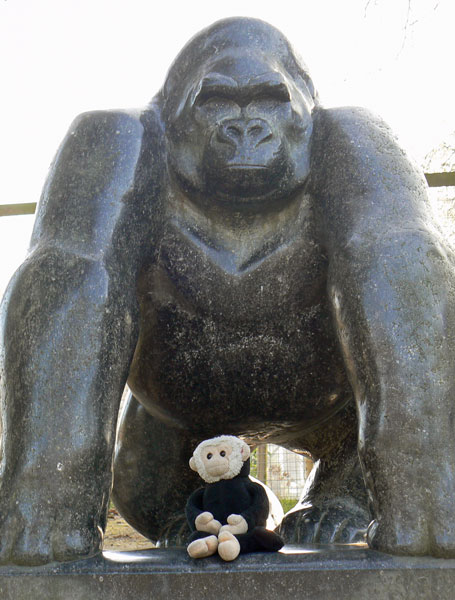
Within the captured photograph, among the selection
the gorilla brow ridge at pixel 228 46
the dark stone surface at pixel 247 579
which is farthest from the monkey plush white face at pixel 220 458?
the gorilla brow ridge at pixel 228 46

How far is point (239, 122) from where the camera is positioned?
67.3 inches

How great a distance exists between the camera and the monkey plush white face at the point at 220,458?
1.49m

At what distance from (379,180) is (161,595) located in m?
0.93

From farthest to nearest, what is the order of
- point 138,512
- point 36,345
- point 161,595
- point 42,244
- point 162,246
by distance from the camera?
point 138,512 → point 162,246 → point 42,244 → point 36,345 → point 161,595

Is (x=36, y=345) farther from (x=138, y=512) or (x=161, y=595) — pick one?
(x=138, y=512)

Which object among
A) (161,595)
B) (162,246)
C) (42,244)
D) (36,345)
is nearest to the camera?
(161,595)

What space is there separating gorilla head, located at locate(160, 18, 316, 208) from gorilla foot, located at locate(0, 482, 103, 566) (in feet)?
2.40

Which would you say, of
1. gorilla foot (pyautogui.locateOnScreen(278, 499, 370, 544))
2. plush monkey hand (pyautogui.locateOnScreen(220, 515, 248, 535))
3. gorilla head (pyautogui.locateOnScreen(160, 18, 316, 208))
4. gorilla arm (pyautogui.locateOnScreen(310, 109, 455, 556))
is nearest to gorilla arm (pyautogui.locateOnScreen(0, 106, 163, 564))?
gorilla head (pyautogui.locateOnScreen(160, 18, 316, 208))

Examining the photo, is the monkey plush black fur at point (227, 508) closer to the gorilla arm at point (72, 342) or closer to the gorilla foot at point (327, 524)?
the gorilla arm at point (72, 342)

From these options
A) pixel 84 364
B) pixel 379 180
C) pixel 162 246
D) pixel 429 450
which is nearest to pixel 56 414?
pixel 84 364

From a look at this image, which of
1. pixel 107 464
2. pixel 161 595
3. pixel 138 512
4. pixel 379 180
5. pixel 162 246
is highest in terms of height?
pixel 379 180

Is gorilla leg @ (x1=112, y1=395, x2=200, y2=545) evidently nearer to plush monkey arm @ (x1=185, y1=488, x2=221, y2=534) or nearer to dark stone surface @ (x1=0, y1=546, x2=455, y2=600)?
plush monkey arm @ (x1=185, y1=488, x2=221, y2=534)

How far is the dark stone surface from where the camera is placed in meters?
1.24

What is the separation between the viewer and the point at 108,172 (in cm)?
170
